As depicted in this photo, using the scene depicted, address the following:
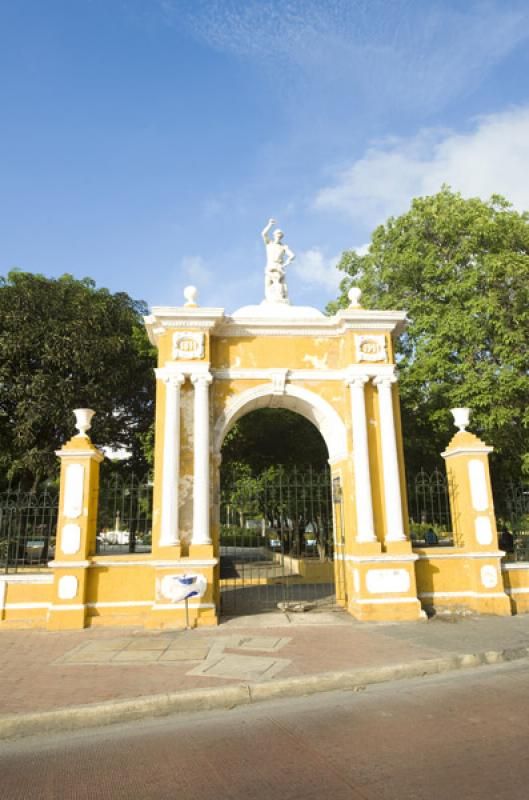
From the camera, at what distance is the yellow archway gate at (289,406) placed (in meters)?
9.55

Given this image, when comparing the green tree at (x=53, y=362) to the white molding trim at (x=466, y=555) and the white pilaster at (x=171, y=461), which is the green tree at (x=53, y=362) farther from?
the white molding trim at (x=466, y=555)

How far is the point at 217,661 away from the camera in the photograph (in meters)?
6.80

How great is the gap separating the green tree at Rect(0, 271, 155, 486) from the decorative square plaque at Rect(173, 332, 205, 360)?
6636 mm

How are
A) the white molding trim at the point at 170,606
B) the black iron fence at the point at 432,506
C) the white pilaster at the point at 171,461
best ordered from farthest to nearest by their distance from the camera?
the black iron fence at the point at 432,506 < the white pilaster at the point at 171,461 < the white molding trim at the point at 170,606

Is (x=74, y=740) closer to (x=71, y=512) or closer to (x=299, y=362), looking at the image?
(x=71, y=512)

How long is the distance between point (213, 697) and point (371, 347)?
712 centimetres

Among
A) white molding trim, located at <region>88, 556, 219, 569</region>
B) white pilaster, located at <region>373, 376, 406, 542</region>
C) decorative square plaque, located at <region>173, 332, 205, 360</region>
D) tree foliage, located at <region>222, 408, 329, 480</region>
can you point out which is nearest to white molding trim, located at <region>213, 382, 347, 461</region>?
white pilaster, located at <region>373, 376, 406, 542</region>

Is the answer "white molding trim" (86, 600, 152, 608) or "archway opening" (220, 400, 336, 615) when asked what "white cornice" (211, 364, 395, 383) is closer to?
"archway opening" (220, 400, 336, 615)

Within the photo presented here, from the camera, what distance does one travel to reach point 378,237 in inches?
752

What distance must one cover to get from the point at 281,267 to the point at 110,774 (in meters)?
9.88

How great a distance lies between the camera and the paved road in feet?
11.9

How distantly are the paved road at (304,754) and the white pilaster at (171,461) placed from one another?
4.43 metres

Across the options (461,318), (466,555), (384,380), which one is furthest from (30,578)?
(461,318)

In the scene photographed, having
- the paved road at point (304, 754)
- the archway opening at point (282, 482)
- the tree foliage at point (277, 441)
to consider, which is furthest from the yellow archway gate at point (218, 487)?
the tree foliage at point (277, 441)
